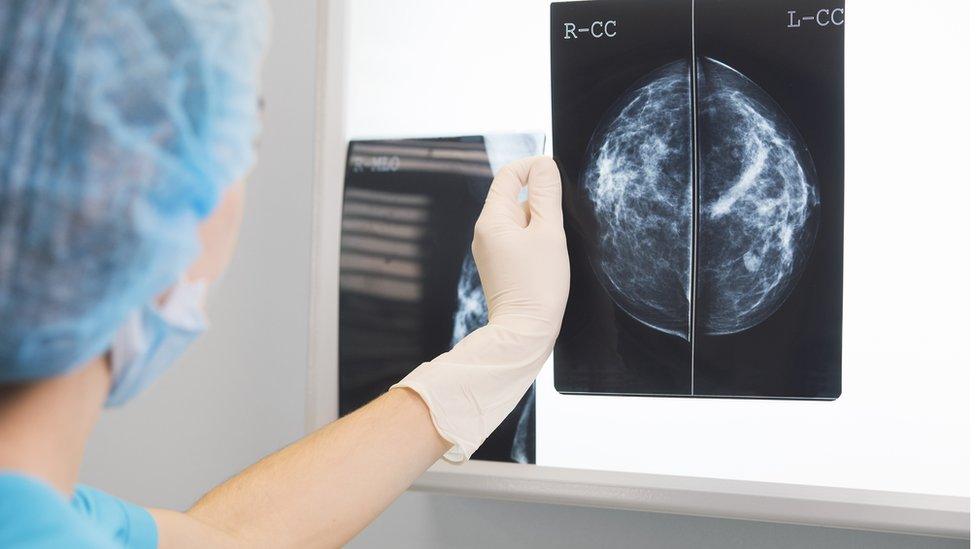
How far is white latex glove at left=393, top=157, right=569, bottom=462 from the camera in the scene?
0.90 metres

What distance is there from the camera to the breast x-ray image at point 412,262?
3.46 feet

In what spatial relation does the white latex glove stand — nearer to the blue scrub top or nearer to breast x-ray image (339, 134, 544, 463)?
breast x-ray image (339, 134, 544, 463)

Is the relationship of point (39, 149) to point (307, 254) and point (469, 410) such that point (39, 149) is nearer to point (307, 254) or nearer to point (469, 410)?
point (469, 410)

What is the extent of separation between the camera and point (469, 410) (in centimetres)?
90

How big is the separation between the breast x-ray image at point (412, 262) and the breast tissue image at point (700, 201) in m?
0.15

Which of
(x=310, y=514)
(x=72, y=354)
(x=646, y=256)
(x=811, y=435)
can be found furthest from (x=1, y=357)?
(x=811, y=435)

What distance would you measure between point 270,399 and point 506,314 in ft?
1.73

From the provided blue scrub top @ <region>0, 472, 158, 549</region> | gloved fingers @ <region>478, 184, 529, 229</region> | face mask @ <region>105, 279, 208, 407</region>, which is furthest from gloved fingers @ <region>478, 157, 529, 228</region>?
blue scrub top @ <region>0, 472, 158, 549</region>

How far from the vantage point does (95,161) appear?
0.46 metres

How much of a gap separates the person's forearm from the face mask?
0.25 metres

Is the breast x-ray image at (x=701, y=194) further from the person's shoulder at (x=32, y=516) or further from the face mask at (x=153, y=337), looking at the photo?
the person's shoulder at (x=32, y=516)

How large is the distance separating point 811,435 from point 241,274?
86 cm

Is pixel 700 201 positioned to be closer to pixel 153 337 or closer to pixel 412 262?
pixel 412 262

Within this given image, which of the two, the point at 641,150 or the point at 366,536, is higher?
the point at 641,150
